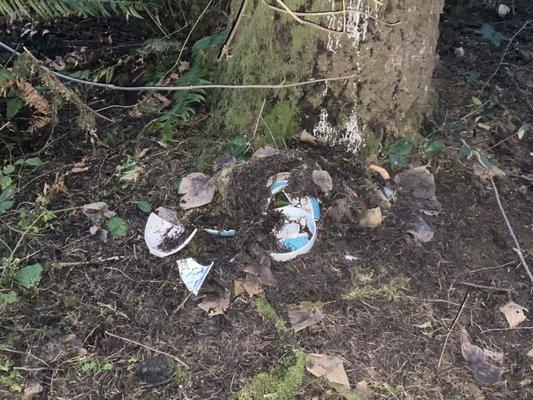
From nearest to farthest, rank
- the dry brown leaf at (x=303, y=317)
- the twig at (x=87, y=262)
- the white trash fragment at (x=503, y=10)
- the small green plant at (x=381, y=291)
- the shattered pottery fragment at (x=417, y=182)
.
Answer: the dry brown leaf at (x=303, y=317) → the small green plant at (x=381, y=291) → the twig at (x=87, y=262) → the shattered pottery fragment at (x=417, y=182) → the white trash fragment at (x=503, y=10)

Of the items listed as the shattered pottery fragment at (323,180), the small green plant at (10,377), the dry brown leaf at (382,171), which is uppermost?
the shattered pottery fragment at (323,180)

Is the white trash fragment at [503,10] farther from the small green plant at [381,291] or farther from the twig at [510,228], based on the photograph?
the small green plant at [381,291]

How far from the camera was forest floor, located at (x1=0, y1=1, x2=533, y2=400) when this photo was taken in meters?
2.01

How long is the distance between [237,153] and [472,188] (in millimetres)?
1090

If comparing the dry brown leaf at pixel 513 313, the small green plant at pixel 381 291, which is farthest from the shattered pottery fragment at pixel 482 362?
the small green plant at pixel 381 291

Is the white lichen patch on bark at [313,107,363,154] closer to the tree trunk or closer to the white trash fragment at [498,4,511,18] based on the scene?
the tree trunk

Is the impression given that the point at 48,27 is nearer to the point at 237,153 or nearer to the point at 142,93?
the point at 142,93

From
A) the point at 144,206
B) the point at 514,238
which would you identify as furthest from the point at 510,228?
the point at 144,206

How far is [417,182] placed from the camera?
2641 millimetres

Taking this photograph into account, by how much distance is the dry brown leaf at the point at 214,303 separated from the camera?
2.16m

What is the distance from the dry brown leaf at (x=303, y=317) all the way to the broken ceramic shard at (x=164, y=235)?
53 centimetres

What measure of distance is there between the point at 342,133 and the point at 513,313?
103cm

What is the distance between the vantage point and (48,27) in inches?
157

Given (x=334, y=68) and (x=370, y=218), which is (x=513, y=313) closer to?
(x=370, y=218)
